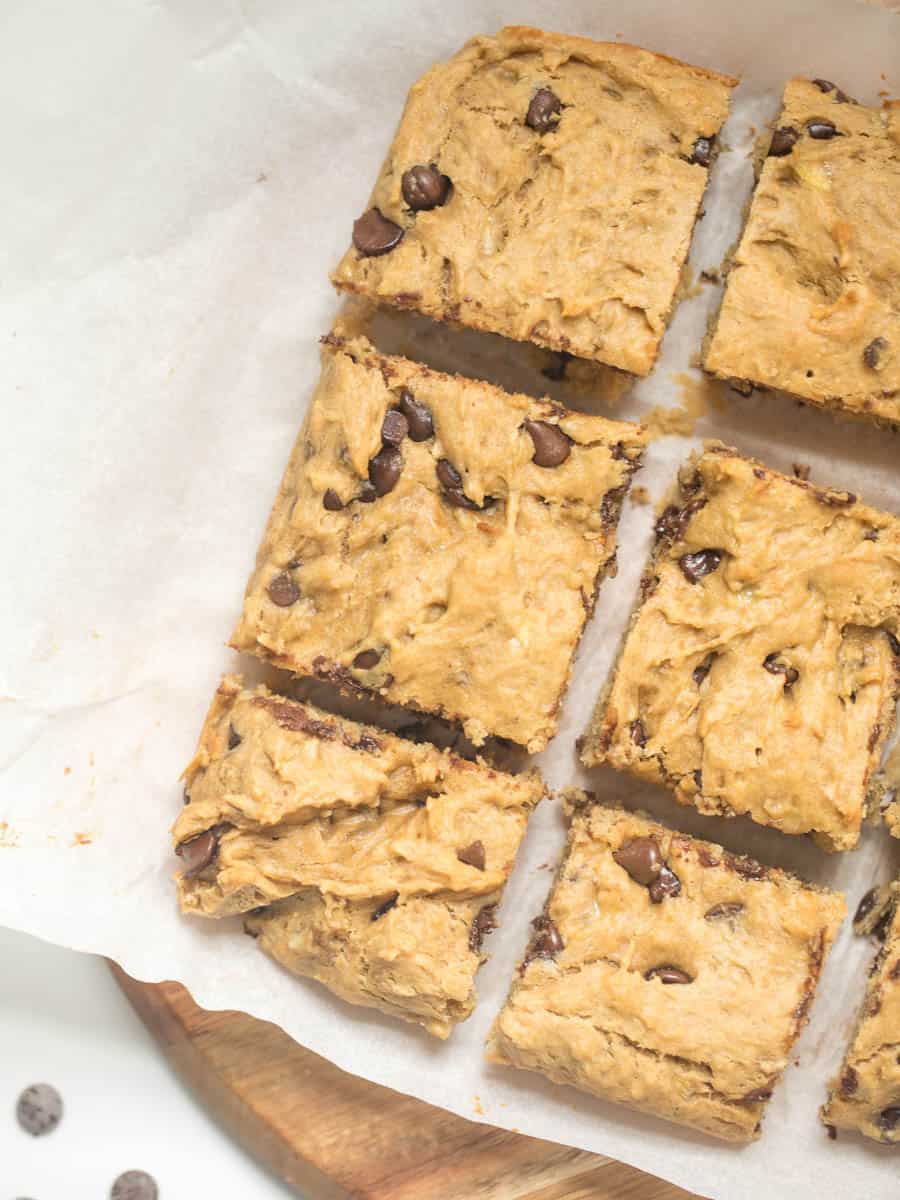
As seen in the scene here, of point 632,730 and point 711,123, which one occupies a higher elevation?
point 711,123

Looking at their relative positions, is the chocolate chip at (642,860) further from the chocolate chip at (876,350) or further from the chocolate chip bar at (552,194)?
the chocolate chip at (876,350)

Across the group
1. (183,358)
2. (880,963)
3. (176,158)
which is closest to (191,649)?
(183,358)

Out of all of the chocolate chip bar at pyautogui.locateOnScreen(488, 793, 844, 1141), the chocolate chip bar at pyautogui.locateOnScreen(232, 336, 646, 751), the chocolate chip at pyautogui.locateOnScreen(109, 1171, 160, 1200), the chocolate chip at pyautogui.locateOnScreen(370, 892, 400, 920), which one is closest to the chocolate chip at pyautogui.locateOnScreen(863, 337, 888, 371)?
the chocolate chip bar at pyautogui.locateOnScreen(232, 336, 646, 751)

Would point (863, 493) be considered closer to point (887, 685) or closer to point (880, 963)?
point (887, 685)

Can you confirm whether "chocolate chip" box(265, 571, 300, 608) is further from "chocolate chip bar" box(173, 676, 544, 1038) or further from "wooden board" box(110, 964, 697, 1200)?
"wooden board" box(110, 964, 697, 1200)

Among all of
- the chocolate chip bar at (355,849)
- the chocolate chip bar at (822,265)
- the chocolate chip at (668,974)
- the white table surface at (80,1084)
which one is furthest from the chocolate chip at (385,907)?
the chocolate chip bar at (822,265)
